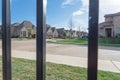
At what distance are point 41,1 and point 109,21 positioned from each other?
29.1 meters

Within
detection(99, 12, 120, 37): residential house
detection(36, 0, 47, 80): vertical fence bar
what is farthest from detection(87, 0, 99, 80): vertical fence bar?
detection(99, 12, 120, 37): residential house

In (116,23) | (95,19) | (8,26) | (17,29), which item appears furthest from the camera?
(17,29)

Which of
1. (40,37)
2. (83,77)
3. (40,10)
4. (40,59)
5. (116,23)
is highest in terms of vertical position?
(116,23)

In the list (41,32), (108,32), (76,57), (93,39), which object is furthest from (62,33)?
(93,39)

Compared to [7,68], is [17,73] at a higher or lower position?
lower

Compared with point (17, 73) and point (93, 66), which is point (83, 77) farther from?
point (93, 66)

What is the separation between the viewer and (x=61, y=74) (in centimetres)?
421

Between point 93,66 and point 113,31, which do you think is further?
point 113,31

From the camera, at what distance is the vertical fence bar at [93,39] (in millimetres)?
1224

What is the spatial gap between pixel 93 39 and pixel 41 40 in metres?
0.46

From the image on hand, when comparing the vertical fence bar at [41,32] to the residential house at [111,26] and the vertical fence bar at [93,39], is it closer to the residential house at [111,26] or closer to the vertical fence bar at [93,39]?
the vertical fence bar at [93,39]

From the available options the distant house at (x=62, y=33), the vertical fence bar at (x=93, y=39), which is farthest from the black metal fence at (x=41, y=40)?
the distant house at (x=62, y=33)

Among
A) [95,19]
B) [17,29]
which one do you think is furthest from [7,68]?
[17,29]

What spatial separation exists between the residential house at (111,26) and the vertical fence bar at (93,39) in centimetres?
2585
